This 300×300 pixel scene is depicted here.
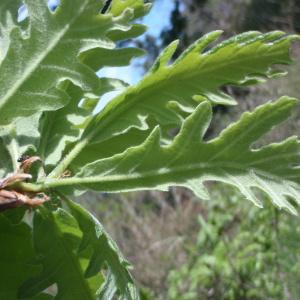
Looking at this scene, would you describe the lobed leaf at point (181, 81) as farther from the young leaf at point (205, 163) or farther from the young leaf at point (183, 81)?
the young leaf at point (205, 163)

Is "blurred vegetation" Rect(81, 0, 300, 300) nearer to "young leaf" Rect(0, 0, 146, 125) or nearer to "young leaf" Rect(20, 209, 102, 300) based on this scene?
"young leaf" Rect(20, 209, 102, 300)

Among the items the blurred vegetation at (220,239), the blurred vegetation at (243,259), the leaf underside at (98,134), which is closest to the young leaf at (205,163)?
the leaf underside at (98,134)

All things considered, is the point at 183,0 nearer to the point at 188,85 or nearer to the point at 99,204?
the point at 99,204

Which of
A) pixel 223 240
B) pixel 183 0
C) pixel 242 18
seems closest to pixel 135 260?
pixel 223 240

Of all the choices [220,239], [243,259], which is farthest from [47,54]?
[220,239]

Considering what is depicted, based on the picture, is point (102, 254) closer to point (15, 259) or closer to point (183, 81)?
point (15, 259)
